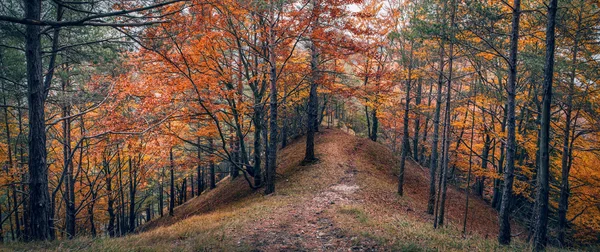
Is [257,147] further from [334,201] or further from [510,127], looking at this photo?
[510,127]

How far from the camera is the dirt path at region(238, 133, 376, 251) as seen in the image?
6711mm

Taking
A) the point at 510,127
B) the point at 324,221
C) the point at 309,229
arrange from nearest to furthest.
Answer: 1. the point at 510,127
2. the point at 309,229
3. the point at 324,221

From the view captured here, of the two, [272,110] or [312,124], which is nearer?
[272,110]

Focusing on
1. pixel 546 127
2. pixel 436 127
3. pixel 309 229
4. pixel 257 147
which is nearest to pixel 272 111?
pixel 257 147

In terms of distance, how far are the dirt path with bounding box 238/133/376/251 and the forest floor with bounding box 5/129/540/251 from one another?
0.02 meters

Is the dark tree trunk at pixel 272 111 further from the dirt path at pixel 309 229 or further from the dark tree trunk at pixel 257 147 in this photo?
the dirt path at pixel 309 229

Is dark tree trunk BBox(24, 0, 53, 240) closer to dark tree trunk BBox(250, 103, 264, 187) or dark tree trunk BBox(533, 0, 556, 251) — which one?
dark tree trunk BBox(250, 103, 264, 187)

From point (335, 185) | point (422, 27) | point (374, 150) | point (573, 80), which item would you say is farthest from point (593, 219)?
point (422, 27)

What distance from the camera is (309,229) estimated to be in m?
8.04

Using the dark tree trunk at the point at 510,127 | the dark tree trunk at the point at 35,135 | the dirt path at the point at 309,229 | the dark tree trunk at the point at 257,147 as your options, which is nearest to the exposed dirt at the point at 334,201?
the dirt path at the point at 309,229

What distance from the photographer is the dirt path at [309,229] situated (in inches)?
264

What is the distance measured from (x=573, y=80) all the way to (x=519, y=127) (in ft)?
28.6

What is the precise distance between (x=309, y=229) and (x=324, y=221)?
0.83 metres

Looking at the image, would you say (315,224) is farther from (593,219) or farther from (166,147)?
(593,219)
